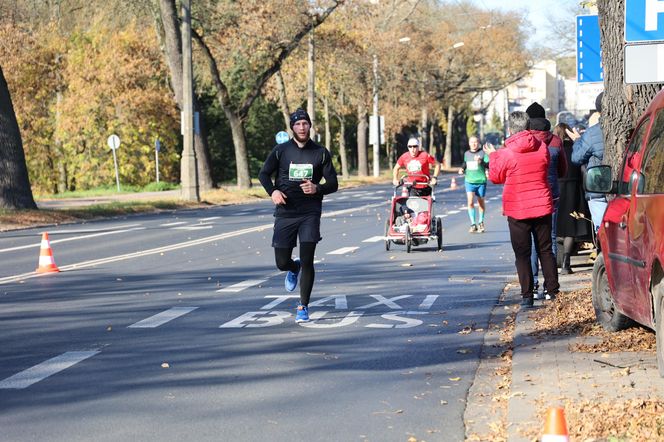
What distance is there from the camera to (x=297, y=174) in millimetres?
10852

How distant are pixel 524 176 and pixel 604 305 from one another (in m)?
2.14

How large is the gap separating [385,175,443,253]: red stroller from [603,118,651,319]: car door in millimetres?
9481

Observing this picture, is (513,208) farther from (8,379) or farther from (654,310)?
(8,379)

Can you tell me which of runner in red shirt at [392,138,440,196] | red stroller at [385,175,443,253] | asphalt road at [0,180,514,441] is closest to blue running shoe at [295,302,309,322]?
asphalt road at [0,180,514,441]

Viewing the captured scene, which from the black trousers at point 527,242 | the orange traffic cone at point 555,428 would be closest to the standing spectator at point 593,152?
the black trousers at point 527,242

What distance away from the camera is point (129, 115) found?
2440 inches

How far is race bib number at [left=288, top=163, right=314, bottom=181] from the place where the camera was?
35.6 ft

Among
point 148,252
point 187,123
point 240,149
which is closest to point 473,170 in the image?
point 148,252

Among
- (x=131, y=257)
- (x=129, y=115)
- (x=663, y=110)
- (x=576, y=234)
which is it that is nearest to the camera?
(x=663, y=110)

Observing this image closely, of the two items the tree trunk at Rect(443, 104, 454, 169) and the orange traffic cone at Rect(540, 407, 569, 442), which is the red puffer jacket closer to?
the orange traffic cone at Rect(540, 407, 569, 442)

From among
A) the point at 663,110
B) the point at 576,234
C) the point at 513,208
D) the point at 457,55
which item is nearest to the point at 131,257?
the point at 576,234

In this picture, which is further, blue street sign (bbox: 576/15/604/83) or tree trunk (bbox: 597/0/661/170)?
blue street sign (bbox: 576/15/604/83)

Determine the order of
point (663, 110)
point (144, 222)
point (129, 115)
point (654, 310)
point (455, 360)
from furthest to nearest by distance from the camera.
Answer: point (129, 115)
point (144, 222)
point (455, 360)
point (663, 110)
point (654, 310)

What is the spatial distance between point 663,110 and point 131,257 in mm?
11629
